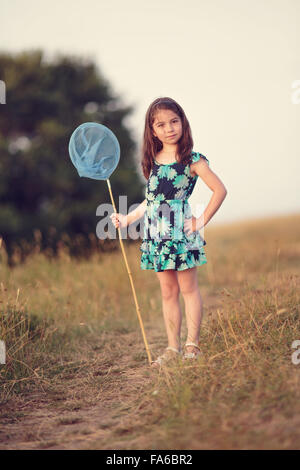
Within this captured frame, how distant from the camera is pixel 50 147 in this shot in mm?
10188

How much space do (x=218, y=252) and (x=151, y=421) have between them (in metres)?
7.17

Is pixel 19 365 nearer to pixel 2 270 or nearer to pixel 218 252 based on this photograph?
pixel 2 270

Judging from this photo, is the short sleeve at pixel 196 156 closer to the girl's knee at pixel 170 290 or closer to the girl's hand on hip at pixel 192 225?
the girl's hand on hip at pixel 192 225

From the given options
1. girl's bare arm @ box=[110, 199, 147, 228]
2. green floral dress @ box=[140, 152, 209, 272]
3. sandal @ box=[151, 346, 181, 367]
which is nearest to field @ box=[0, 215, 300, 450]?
sandal @ box=[151, 346, 181, 367]

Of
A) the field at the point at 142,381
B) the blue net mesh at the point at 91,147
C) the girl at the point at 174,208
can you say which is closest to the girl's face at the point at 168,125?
the girl at the point at 174,208

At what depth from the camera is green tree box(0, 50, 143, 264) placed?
998 centimetres

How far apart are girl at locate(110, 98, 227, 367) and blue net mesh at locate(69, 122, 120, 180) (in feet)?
0.85

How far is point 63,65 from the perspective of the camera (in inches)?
449

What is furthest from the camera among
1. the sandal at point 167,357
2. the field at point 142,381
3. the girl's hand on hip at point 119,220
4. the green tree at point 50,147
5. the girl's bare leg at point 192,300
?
the green tree at point 50,147

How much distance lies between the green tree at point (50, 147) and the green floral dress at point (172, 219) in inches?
257

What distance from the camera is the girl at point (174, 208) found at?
2945mm

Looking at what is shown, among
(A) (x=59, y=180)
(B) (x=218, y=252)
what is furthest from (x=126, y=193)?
(B) (x=218, y=252)

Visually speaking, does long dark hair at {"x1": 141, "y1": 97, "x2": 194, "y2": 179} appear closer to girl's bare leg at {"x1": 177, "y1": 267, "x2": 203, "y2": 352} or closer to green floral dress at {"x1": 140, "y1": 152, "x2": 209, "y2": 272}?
green floral dress at {"x1": 140, "y1": 152, "x2": 209, "y2": 272}

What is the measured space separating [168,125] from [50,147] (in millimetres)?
7655
